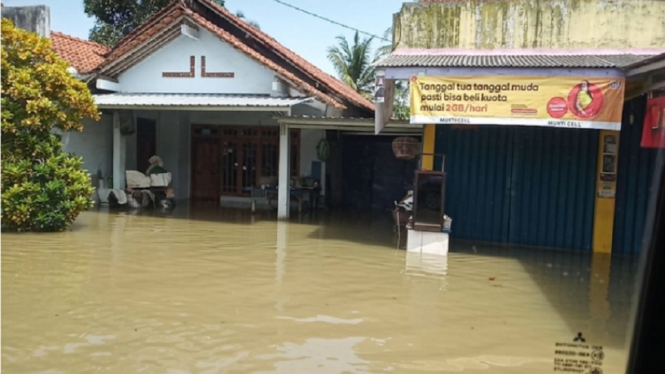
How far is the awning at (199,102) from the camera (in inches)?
532

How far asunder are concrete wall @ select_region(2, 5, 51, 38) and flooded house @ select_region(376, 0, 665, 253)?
675 centimetres

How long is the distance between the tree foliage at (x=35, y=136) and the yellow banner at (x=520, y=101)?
6.07 metres

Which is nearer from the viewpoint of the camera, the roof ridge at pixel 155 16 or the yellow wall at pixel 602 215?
the yellow wall at pixel 602 215

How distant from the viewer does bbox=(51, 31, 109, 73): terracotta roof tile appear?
16.3 metres

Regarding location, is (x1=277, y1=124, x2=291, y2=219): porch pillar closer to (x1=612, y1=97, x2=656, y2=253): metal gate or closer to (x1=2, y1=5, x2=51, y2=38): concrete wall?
(x1=2, y1=5, x2=51, y2=38): concrete wall

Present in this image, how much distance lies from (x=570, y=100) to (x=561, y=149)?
5.74ft

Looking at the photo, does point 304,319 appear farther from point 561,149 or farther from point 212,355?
point 561,149

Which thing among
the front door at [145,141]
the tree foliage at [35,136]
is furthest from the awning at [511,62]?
the front door at [145,141]

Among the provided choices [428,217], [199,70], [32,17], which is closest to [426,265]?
[428,217]

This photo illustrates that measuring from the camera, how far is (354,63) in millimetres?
28500

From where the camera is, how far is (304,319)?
233 inches

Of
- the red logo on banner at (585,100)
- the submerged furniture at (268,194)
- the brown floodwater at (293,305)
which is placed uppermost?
the red logo on banner at (585,100)

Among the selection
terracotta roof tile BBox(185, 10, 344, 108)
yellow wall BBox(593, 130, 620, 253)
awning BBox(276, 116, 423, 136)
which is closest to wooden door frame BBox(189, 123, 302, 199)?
terracotta roof tile BBox(185, 10, 344, 108)

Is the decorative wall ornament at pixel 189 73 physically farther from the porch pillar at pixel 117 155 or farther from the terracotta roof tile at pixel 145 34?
the porch pillar at pixel 117 155
